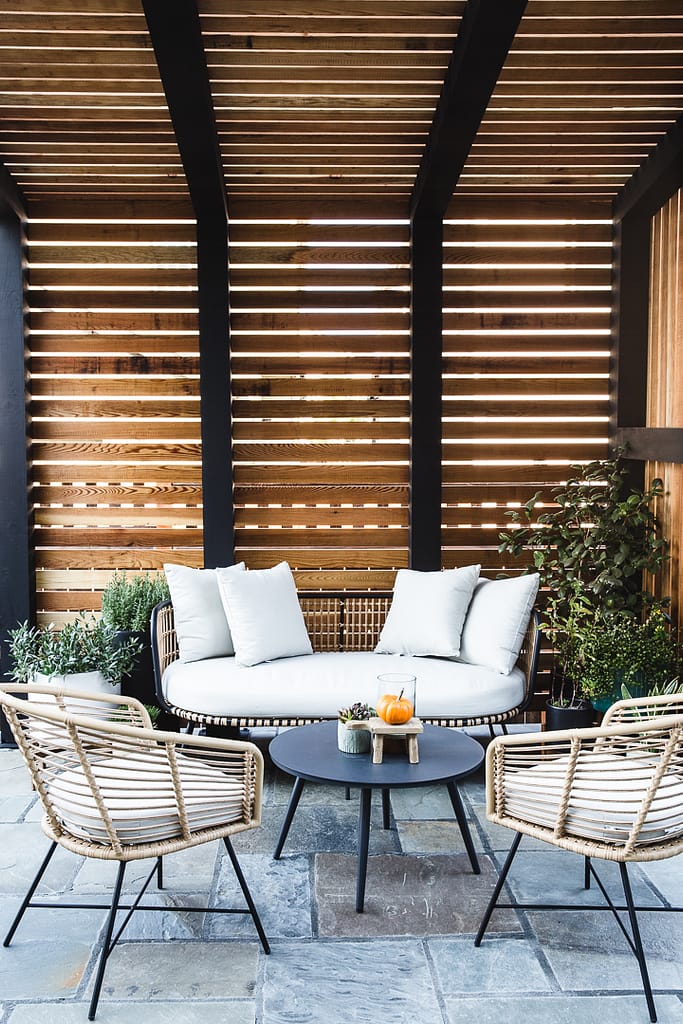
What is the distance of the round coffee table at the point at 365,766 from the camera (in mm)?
3076

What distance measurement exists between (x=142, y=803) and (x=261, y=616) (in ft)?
5.82

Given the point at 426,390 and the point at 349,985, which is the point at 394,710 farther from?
the point at 426,390

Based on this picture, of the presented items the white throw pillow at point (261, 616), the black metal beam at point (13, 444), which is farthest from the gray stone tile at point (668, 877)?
the black metal beam at point (13, 444)

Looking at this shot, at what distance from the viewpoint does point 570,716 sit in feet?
15.1

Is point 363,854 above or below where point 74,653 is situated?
below

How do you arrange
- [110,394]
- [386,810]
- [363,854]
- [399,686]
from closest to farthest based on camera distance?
1. [363,854]
2. [399,686]
3. [386,810]
4. [110,394]

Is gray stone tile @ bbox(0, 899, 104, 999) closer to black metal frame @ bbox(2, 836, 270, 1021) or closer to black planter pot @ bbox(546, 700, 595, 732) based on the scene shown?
black metal frame @ bbox(2, 836, 270, 1021)

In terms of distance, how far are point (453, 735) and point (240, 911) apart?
1121 mm

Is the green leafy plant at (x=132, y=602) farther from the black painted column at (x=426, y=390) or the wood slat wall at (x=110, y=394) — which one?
the black painted column at (x=426, y=390)

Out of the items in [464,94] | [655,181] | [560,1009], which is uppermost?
[464,94]

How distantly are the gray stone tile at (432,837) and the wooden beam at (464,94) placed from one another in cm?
303

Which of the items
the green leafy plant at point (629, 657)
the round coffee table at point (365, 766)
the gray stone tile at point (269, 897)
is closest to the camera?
the gray stone tile at point (269, 897)

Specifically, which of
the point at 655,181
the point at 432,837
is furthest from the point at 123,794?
the point at 655,181

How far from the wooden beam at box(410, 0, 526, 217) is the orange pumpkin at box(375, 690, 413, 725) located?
8.25ft
